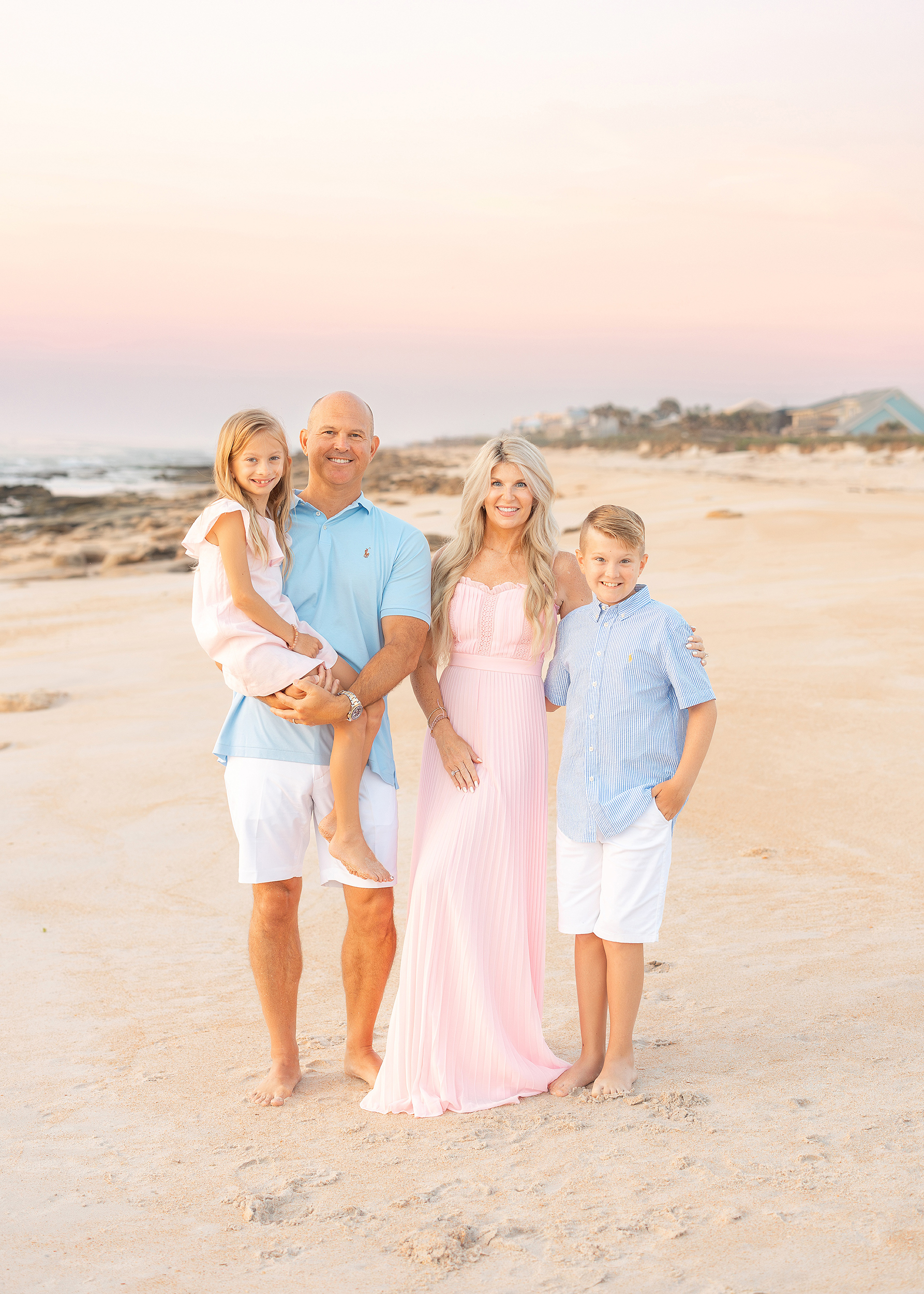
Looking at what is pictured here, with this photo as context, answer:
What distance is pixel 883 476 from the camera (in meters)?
28.9

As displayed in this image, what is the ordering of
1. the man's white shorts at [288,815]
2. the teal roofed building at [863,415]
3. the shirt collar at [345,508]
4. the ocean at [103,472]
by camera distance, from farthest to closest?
1. the teal roofed building at [863,415]
2. the ocean at [103,472]
3. the shirt collar at [345,508]
4. the man's white shorts at [288,815]

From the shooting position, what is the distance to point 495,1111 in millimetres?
3490

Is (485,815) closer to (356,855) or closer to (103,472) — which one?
(356,855)

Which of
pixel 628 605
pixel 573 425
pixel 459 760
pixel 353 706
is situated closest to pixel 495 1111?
pixel 459 760

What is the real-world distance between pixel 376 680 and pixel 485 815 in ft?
1.85

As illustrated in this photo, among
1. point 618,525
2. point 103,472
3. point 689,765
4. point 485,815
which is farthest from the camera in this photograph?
point 103,472

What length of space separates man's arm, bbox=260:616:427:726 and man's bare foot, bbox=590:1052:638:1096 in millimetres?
1370

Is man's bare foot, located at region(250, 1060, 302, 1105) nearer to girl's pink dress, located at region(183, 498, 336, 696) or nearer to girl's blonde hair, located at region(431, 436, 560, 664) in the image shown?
girl's pink dress, located at region(183, 498, 336, 696)

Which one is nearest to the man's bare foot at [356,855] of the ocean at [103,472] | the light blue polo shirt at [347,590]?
the light blue polo shirt at [347,590]

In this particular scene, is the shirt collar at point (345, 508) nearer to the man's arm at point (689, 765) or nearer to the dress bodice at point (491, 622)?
the dress bodice at point (491, 622)

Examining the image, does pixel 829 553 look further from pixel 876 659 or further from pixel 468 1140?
pixel 468 1140

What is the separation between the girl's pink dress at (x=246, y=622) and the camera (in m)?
3.57

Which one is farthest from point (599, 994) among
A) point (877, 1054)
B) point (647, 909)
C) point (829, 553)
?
point (829, 553)

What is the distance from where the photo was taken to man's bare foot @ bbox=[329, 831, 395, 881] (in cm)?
363
